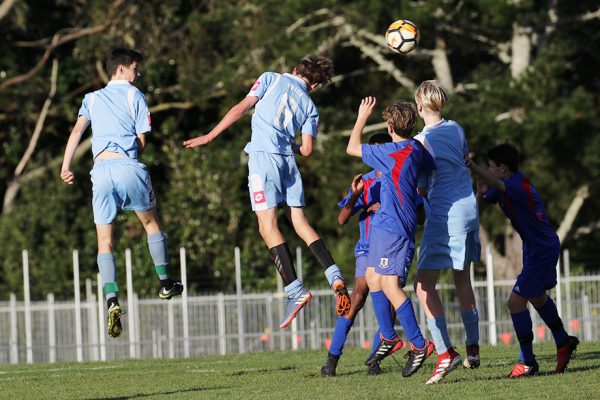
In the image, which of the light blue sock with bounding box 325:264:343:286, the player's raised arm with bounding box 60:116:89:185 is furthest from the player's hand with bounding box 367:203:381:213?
the player's raised arm with bounding box 60:116:89:185

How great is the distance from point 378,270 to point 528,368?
4.21 feet

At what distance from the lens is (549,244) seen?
962 centimetres

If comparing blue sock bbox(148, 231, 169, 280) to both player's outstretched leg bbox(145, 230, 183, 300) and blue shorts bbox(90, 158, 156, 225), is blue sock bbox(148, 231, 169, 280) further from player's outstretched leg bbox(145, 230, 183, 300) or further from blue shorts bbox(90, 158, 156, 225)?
blue shorts bbox(90, 158, 156, 225)

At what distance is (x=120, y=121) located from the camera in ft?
34.4

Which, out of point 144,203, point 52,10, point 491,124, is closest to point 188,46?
point 52,10

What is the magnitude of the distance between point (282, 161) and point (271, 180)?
187 mm

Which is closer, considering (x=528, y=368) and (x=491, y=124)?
(x=528, y=368)

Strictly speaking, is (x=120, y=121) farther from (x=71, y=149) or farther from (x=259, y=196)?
(x=259, y=196)

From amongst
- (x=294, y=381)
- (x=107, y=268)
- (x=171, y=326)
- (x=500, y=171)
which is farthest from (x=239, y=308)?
(x=500, y=171)

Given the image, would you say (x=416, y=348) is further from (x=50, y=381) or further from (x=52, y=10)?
(x=52, y=10)

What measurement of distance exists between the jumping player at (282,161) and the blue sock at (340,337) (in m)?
0.39

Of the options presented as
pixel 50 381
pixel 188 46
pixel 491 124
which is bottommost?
pixel 50 381

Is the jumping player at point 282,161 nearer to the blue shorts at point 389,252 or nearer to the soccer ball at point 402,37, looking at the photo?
the blue shorts at point 389,252

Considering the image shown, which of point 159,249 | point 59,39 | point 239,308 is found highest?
point 59,39
